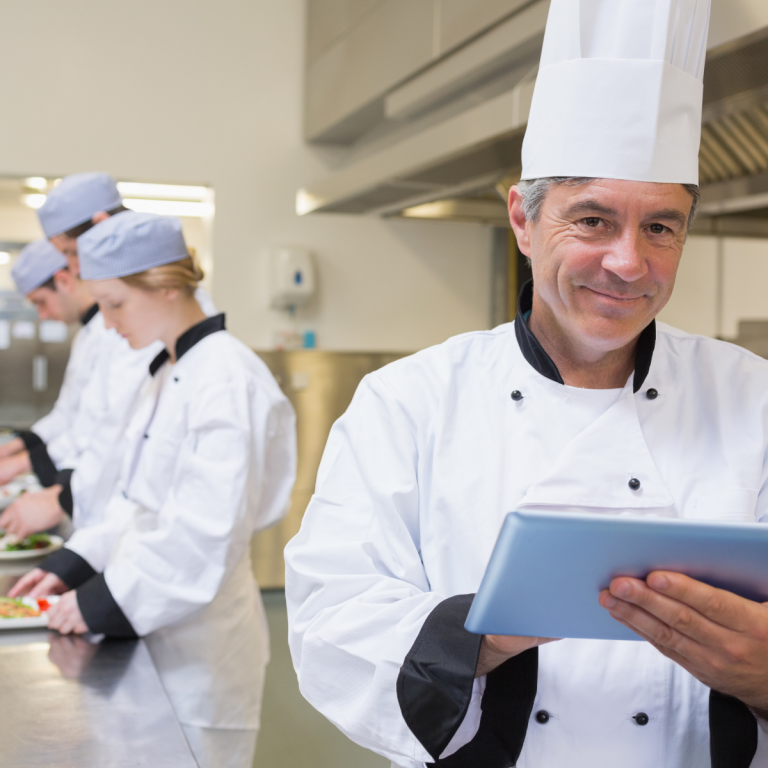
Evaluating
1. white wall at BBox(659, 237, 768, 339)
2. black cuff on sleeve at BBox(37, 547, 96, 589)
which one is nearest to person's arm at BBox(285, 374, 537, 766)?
black cuff on sleeve at BBox(37, 547, 96, 589)

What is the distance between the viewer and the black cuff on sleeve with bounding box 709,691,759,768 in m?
0.83

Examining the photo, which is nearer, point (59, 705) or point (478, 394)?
point (478, 394)

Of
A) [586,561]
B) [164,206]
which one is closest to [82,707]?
[586,561]

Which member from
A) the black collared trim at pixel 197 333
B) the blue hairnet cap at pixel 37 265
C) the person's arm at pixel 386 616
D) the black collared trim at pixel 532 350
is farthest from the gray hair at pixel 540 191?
the blue hairnet cap at pixel 37 265

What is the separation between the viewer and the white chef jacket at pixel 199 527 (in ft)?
5.09

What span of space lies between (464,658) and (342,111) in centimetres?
336

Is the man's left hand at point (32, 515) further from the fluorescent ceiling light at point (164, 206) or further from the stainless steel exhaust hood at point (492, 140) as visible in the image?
the fluorescent ceiling light at point (164, 206)

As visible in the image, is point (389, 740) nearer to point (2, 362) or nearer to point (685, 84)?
point (685, 84)

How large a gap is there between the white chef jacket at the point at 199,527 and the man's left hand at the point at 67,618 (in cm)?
2

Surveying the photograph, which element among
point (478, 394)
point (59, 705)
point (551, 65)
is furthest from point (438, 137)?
point (59, 705)

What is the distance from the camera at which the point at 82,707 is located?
122 cm

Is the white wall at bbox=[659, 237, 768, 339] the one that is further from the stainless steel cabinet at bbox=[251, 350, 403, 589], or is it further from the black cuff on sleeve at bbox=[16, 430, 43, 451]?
the black cuff on sleeve at bbox=[16, 430, 43, 451]

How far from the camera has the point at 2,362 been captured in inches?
180

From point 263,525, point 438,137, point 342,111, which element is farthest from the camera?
point 342,111
